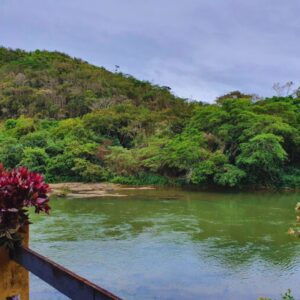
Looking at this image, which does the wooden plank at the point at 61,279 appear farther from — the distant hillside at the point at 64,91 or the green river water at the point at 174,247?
the distant hillside at the point at 64,91

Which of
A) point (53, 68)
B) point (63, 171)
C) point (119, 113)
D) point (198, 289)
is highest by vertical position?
point (53, 68)

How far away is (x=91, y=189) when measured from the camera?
20.0m

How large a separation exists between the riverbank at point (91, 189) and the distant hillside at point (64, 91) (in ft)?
43.9

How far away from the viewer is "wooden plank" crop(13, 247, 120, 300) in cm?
110

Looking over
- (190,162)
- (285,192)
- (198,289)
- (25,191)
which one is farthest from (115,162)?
(25,191)

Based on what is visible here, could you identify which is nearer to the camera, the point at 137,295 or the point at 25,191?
the point at 25,191

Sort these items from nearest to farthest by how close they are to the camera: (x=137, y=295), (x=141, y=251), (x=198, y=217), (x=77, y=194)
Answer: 1. (x=137, y=295)
2. (x=141, y=251)
3. (x=198, y=217)
4. (x=77, y=194)

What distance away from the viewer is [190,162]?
2083 centimetres

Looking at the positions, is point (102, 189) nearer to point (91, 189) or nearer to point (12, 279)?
point (91, 189)

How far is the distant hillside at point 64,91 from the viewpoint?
3509cm

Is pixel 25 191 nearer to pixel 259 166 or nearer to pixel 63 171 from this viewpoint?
pixel 259 166

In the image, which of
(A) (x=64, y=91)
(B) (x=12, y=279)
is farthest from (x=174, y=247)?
(A) (x=64, y=91)

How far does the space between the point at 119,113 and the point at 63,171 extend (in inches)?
259

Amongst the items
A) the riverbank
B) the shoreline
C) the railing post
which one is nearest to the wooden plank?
the railing post
